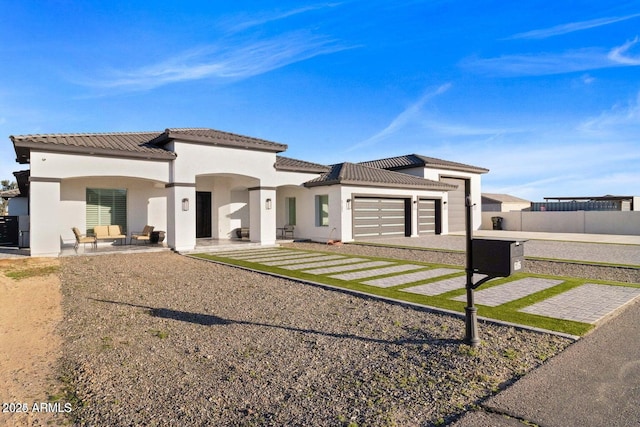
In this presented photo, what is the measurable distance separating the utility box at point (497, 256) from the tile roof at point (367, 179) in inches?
550

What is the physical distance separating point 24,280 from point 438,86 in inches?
719

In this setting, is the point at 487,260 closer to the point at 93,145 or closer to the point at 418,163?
the point at 93,145

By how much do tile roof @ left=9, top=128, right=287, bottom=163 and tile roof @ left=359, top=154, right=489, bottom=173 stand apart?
444 inches

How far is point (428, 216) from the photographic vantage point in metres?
23.7

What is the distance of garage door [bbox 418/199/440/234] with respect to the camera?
23058 millimetres

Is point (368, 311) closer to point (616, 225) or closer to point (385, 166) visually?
point (385, 166)

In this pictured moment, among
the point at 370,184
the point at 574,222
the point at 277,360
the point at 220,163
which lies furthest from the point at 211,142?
the point at 574,222

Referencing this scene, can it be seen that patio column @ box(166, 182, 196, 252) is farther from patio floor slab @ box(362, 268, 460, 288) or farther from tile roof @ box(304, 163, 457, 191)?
patio floor slab @ box(362, 268, 460, 288)

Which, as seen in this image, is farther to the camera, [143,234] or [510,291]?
[143,234]

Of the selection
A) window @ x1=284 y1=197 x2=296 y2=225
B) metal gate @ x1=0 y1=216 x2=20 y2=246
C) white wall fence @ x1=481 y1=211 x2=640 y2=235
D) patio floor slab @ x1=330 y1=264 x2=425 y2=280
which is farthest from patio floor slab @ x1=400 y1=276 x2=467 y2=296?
white wall fence @ x1=481 y1=211 x2=640 y2=235

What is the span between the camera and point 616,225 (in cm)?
2533

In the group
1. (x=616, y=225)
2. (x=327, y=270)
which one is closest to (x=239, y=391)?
(x=327, y=270)

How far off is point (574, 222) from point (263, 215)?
2358 cm

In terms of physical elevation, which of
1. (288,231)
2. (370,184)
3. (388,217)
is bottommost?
(288,231)
